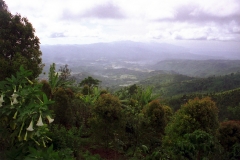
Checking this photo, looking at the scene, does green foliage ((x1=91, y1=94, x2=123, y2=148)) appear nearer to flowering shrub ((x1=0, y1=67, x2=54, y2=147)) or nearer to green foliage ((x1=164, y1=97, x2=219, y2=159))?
green foliage ((x1=164, y1=97, x2=219, y2=159))

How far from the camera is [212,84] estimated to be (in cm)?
4466

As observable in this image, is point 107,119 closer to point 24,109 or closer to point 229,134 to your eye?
point 24,109

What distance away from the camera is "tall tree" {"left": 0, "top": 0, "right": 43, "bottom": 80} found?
6.24 meters

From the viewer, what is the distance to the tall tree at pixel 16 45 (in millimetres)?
6238

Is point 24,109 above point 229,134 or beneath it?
above

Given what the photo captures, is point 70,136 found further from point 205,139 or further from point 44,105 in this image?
point 205,139

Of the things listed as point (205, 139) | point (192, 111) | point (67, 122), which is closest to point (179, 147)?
point (205, 139)

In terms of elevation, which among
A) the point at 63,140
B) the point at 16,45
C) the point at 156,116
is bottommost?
the point at 156,116

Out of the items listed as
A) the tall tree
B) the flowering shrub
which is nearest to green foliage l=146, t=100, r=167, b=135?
the tall tree

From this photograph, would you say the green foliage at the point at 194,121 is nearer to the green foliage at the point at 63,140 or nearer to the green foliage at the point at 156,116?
the green foliage at the point at 156,116

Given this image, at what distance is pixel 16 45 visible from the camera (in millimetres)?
6828

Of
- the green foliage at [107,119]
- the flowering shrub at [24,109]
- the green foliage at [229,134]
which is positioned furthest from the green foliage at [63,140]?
the green foliage at [229,134]

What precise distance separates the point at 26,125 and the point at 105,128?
3.78 meters

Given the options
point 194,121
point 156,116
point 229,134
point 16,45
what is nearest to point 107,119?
point 156,116
